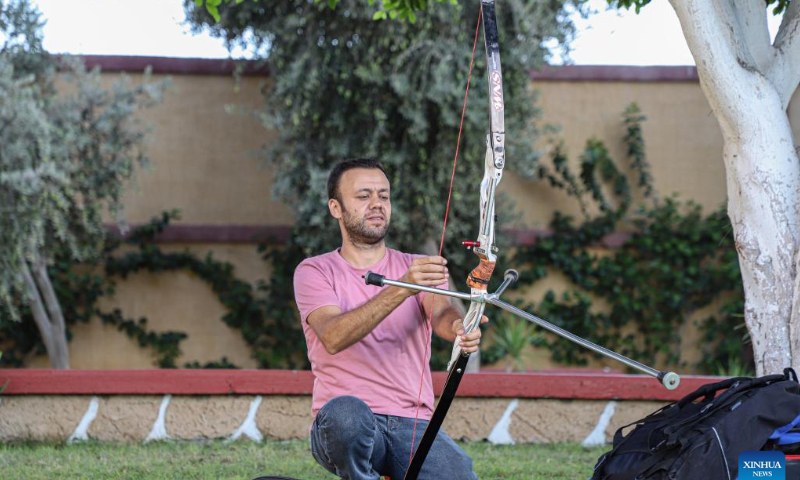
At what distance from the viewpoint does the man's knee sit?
3.01 metres

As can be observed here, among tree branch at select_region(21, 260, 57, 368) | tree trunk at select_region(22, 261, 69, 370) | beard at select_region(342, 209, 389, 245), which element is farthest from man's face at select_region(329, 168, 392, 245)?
tree trunk at select_region(22, 261, 69, 370)

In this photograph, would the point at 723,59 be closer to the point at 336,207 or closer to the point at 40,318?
the point at 336,207

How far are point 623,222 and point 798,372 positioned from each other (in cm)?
486

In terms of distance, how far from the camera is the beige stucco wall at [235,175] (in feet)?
27.2

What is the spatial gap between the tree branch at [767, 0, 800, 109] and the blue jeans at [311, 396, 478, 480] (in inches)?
77.8

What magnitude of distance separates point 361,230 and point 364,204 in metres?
0.09

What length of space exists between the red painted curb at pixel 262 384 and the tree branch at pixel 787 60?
6.90ft

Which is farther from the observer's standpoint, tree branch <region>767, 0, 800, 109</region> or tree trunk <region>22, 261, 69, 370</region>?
tree trunk <region>22, 261, 69, 370</region>

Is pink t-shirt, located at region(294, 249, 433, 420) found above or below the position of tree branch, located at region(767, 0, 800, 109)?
below

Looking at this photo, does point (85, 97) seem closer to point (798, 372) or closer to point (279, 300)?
point (279, 300)

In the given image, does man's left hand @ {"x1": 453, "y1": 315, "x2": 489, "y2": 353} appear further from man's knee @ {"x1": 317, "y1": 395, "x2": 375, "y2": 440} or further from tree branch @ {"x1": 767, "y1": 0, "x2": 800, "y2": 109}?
tree branch @ {"x1": 767, "y1": 0, "x2": 800, "y2": 109}

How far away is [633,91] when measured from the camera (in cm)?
844

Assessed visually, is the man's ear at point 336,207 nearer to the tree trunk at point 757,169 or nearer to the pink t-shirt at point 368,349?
the pink t-shirt at point 368,349

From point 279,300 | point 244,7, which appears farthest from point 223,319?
point 244,7
